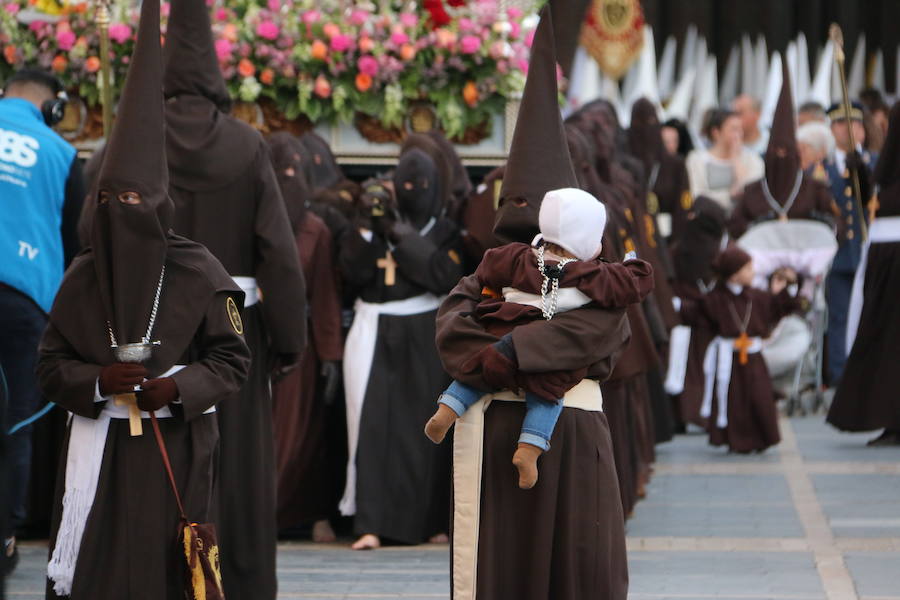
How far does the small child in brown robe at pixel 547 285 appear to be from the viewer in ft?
18.5

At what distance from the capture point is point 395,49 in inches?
426

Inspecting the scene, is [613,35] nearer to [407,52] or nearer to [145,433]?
[407,52]

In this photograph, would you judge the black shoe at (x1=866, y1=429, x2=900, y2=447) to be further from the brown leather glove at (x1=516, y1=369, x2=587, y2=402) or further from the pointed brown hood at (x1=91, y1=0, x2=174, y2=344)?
the pointed brown hood at (x1=91, y1=0, x2=174, y2=344)

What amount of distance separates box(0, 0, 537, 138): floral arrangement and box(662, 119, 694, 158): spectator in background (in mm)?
7086

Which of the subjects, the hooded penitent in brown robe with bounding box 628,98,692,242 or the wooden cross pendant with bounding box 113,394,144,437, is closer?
the wooden cross pendant with bounding box 113,394,144,437

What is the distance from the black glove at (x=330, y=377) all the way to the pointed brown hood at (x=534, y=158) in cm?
328

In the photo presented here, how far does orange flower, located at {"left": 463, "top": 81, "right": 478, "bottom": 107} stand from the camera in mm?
10922

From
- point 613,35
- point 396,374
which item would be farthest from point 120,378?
point 613,35

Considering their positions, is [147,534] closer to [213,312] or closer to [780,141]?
[213,312]

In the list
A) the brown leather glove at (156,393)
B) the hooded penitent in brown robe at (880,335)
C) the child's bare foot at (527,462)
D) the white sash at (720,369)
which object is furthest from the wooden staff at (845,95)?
the brown leather glove at (156,393)

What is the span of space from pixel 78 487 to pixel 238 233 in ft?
6.33

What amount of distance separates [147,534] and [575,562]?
1371mm

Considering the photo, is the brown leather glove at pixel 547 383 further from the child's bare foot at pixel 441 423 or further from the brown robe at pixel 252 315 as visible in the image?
the brown robe at pixel 252 315

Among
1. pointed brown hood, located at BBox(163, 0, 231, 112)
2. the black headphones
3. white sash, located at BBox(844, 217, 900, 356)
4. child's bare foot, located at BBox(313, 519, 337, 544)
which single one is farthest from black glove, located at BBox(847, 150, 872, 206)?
pointed brown hood, located at BBox(163, 0, 231, 112)
